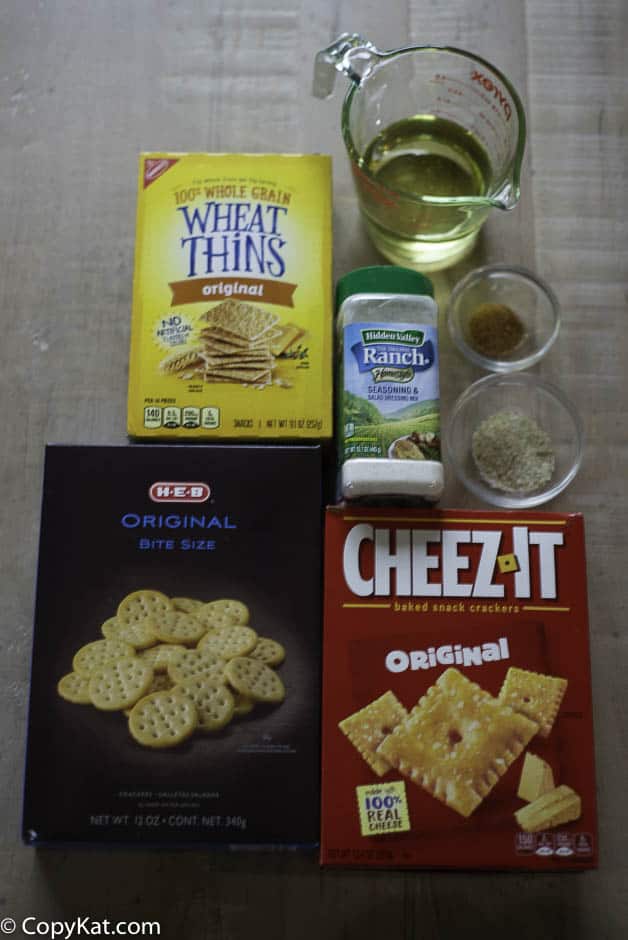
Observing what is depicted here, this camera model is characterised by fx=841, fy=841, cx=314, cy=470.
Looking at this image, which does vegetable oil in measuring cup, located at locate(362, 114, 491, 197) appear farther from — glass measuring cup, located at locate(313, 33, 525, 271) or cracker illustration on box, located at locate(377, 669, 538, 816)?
cracker illustration on box, located at locate(377, 669, 538, 816)

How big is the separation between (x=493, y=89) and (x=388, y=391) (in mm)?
423

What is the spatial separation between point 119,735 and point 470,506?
467 millimetres

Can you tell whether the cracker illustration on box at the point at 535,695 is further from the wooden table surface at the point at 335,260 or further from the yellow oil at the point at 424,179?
the yellow oil at the point at 424,179

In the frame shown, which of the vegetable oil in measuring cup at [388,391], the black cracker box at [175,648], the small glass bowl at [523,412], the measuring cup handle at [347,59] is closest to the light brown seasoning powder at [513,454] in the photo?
the small glass bowl at [523,412]

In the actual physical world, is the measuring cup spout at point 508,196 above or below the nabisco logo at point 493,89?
below

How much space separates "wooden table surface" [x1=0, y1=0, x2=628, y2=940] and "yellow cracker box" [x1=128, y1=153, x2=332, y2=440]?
0.08 meters

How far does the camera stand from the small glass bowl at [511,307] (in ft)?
3.36

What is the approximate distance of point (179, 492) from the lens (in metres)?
0.91

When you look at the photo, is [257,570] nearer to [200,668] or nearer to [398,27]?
[200,668]

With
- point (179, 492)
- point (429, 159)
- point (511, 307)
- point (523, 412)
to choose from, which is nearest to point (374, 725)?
point (179, 492)

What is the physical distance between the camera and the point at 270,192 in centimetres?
100

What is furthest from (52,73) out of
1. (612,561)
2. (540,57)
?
(612,561)

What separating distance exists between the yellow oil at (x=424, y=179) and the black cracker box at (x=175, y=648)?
0.95 ft

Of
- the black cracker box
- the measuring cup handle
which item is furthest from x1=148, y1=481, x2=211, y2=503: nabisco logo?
the measuring cup handle
